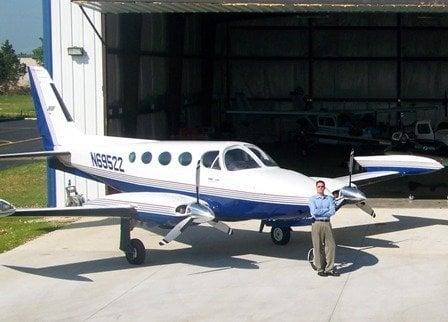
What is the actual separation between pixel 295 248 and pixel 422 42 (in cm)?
3048

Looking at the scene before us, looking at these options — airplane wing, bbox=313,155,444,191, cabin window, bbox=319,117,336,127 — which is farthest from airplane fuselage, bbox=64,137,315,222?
cabin window, bbox=319,117,336,127

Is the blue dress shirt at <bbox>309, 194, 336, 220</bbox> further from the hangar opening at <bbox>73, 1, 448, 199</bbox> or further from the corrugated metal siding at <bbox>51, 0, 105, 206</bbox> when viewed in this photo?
the hangar opening at <bbox>73, 1, 448, 199</bbox>

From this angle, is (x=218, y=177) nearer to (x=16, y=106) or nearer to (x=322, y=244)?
(x=322, y=244)

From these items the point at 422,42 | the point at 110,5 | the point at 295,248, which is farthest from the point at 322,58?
the point at 295,248

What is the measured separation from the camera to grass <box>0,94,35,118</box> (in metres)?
96.4

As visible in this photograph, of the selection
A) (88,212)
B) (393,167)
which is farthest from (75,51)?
(393,167)

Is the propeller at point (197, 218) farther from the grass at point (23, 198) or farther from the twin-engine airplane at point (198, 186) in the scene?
the grass at point (23, 198)

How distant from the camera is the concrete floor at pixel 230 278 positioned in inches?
541

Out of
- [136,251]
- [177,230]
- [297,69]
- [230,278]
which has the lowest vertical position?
[230,278]

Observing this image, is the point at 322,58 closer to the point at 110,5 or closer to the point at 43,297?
the point at 110,5

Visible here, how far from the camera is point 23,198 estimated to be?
2798 centimetres

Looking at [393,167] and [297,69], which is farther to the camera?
[297,69]

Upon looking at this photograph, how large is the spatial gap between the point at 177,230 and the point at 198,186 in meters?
1.36

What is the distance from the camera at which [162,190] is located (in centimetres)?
1830
